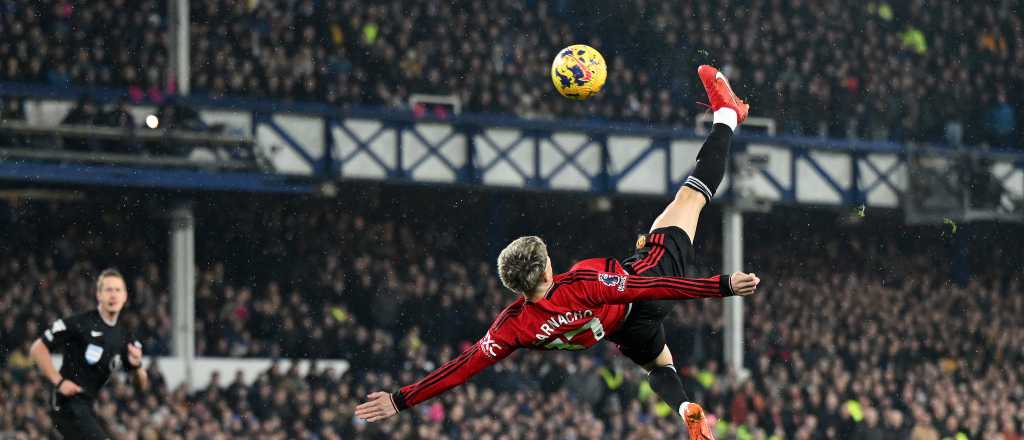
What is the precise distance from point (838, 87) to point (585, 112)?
16.4ft

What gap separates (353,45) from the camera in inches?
993

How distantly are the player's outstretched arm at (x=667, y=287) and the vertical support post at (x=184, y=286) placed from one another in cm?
1391

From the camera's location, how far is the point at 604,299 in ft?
34.2

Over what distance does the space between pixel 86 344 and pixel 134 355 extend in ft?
1.52

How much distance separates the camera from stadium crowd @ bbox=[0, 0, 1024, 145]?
23.4 m

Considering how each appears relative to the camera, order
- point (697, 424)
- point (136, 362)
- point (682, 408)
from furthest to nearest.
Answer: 1. point (136, 362)
2. point (682, 408)
3. point (697, 424)

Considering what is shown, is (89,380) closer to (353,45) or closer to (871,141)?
(353,45)

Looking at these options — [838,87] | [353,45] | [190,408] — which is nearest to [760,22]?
[838,87]

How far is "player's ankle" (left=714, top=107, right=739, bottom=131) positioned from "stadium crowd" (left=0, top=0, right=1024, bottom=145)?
12892 millimetres

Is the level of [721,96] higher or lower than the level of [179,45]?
lower

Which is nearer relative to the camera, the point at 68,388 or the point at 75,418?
the point at 68,388

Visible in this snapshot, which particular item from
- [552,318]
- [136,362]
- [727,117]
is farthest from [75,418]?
[727,117]

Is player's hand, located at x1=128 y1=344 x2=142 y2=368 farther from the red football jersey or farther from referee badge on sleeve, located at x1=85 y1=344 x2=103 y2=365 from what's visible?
the red football jersey

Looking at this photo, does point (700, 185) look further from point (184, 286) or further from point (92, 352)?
point (184, 286)
